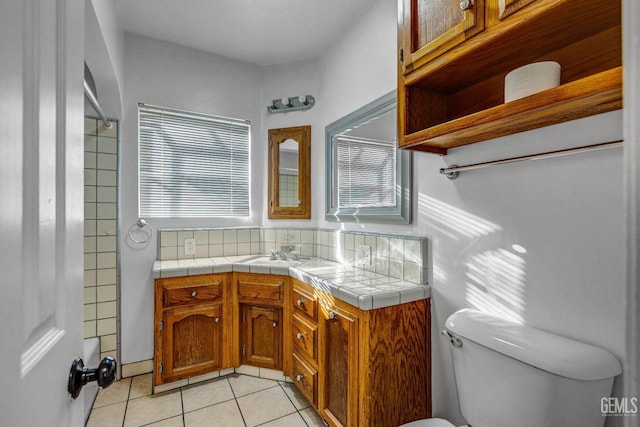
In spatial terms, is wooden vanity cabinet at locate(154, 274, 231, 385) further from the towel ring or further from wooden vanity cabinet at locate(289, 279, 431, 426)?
wooden vanity cabinet at locate(289, 279, 431, 426)

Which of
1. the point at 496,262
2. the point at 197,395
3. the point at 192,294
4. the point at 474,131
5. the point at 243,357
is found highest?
the point at 474,131

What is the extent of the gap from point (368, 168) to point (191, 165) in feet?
5.01

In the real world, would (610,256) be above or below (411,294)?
above

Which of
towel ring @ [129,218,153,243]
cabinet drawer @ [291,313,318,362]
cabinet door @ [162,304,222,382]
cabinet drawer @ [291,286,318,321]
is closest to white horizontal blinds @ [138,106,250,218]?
towel ring @ [129,218,153,243]

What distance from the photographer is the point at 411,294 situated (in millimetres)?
1466

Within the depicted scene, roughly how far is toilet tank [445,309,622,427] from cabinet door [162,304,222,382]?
1.64 metres

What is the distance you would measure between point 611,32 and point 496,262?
0.84 metres

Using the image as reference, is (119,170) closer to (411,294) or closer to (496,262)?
(411,294)

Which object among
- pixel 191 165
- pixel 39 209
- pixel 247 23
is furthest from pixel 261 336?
pixel 247 23

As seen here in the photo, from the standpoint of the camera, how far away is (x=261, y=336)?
2.16 meters

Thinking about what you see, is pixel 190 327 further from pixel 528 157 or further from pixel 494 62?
pixel 494 62

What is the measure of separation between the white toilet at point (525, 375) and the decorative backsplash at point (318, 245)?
49cm

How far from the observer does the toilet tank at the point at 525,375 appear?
2.80ft

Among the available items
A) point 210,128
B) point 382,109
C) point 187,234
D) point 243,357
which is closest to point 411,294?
point 382,109
